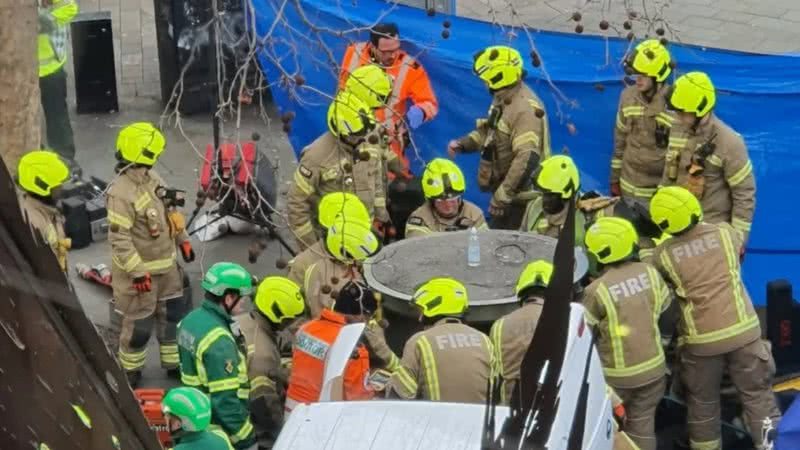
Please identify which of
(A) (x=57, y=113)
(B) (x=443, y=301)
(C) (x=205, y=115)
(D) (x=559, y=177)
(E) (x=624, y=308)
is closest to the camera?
(B) (x=443, y=301)

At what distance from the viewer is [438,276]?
7648 mm

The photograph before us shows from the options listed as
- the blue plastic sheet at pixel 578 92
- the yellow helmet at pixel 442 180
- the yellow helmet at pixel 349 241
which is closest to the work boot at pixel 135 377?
the yellow helmet at pixel 349 241

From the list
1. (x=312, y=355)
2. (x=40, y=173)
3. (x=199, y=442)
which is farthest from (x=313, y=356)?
(x=40, y=173)

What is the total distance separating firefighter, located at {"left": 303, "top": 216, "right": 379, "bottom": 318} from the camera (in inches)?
283

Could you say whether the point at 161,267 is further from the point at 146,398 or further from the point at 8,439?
the point at 8,439

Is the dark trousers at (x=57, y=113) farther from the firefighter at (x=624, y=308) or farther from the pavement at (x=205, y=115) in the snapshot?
the firefighter at (x=624, y=308)

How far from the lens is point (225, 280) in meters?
6.85

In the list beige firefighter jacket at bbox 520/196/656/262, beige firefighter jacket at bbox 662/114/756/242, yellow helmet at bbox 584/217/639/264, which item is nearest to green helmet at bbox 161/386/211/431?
yellow helmet at bbox 584/217/639/264

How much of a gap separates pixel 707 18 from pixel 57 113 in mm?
7419

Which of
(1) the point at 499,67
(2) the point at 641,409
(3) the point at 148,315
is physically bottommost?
(3) the point at 148,315

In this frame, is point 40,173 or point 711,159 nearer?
point 40,173

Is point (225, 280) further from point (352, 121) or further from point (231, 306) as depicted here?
point (352, 121)

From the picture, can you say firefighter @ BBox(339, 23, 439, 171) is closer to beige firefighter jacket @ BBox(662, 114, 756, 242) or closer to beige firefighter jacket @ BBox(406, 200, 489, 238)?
beige firefighter jacket @ BBox(406, 200, 489, 238)

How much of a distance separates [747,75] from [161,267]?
409 cm
